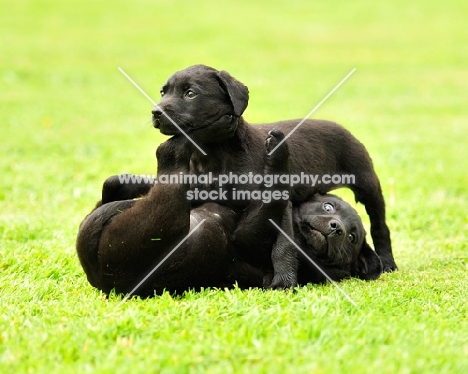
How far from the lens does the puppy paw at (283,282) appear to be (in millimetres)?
5336

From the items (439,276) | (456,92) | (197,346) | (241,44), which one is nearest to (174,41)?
(241,44)

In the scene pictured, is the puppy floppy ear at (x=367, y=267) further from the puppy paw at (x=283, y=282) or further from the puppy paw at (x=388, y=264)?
the puppy paw at (x=283, y=282)

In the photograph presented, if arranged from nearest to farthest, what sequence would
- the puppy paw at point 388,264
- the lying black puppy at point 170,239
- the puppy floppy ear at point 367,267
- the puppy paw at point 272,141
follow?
the lying black puppy at point 170,239
the puppy paw at point 272,141
the puppy floppy ear at point 367,267
the puppy paw at point 388,264

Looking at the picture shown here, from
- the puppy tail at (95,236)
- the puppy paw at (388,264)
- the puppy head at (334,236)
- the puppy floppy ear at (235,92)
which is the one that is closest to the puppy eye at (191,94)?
the puppy floppy ear at (235,92)

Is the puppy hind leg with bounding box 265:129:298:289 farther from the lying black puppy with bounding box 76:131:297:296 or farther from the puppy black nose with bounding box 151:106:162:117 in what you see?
the puppy black nose with bounding box 151:106:162:117

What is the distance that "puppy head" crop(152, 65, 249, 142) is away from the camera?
17.4 feet

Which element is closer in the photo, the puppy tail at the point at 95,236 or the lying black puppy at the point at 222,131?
the puppy tail at the point at 95,236

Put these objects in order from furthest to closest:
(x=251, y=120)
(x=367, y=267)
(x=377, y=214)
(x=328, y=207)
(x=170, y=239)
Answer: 1. (x=251, y=120)
2. (x=377, y=214)
3. (x=367, y=267)
4. (x=328, y=207)
5. (x=170, y=239)

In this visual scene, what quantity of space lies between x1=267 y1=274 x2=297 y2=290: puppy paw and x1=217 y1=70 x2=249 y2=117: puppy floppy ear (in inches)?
48.3

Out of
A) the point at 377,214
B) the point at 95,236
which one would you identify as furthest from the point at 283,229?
the point at 377,214

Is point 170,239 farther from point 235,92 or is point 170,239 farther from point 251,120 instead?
point 251,120

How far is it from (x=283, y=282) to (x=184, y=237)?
0.84 metres

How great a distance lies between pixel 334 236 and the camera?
5586 millimetres

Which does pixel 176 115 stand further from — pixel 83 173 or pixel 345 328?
pixel 83 173
